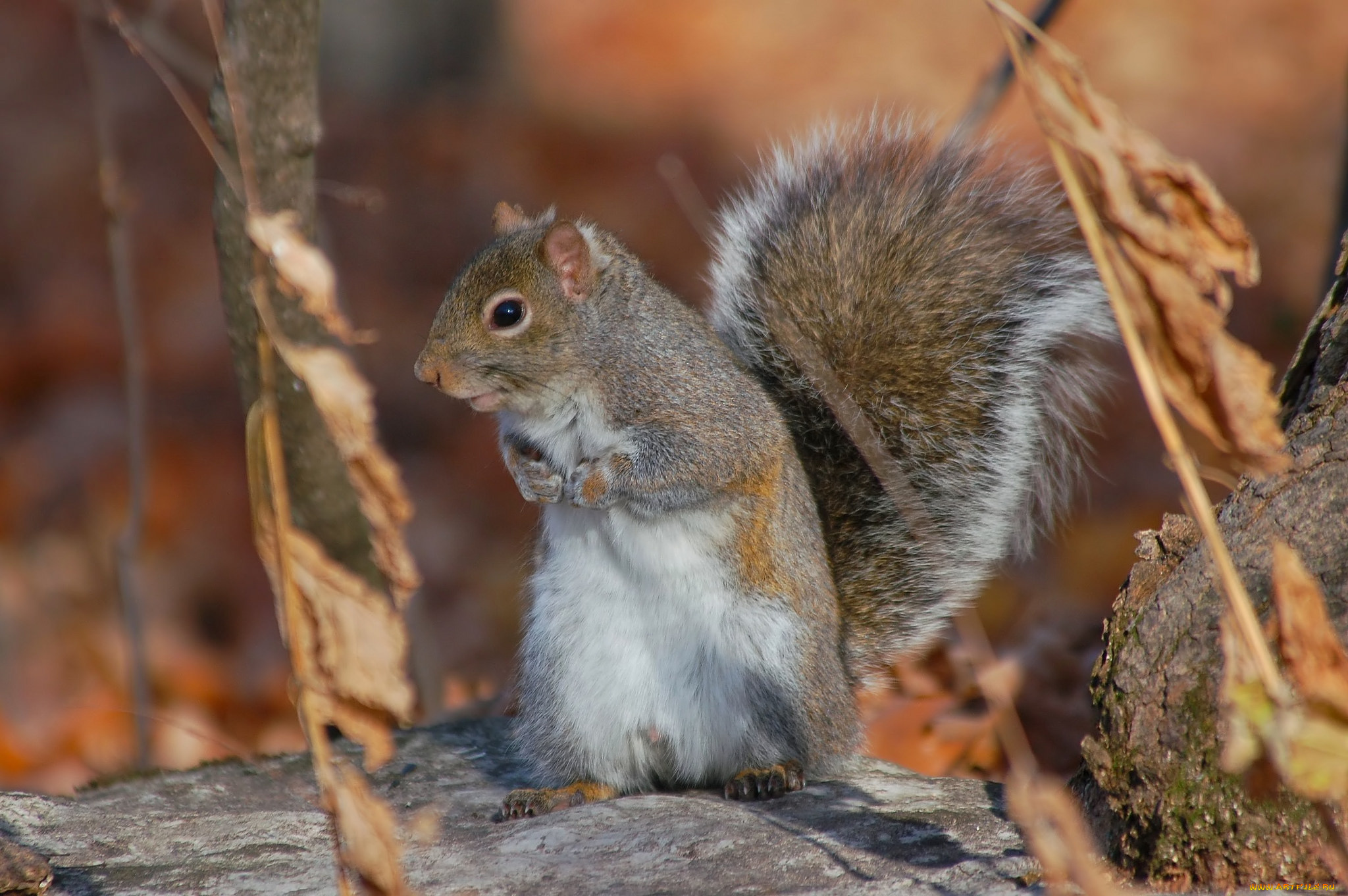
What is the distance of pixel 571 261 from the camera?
7.16 ft

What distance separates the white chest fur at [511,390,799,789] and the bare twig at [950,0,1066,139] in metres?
0.88

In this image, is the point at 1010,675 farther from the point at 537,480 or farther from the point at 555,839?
the point at 555,839

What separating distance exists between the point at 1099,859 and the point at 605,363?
108 centimetres

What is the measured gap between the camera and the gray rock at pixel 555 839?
1.47 meters

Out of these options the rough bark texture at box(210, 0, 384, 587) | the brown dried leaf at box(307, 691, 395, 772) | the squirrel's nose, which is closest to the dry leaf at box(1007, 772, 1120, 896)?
the brown dried leaf at box(307, 691, 395, 772)

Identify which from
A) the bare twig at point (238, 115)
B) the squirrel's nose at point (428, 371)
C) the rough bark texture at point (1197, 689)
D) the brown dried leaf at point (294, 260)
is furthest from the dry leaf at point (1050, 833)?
the squirrel's nose at point (428, 371)

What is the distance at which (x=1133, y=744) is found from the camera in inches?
Result: 56.4

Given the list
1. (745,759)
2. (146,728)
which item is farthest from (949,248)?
(146,728)

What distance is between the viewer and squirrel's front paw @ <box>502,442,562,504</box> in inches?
78.2

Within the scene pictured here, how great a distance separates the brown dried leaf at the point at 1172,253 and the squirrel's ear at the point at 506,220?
1.53m

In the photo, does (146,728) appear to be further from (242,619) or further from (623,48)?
(623,48)

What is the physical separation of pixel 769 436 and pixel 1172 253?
115 centimetres

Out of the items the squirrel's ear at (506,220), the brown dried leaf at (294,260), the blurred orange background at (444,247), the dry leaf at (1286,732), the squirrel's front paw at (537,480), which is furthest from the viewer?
the blurred orange background at (444,247)

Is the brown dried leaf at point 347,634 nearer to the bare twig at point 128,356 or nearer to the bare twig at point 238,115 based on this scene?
the bare twig at point 238,115
